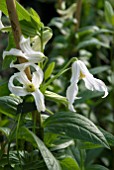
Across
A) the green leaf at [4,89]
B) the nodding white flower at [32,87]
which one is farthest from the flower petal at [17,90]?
the green leaf at [4,89]

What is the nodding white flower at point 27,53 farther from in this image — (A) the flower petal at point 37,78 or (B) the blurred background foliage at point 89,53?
(B) the blurred background foliage at point 89,53

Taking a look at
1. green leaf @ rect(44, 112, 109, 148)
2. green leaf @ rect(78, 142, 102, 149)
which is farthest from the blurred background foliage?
green leaf @ rect(44, 112, 109, 148)

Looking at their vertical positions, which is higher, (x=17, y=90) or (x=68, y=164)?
(x=17, y=90)

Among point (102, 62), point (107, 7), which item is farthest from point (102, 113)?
point (107, 7)

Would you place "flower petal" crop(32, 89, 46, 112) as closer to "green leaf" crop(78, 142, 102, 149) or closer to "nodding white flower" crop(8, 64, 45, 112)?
"nodding white flower" crop(8, 64, 45, 112)

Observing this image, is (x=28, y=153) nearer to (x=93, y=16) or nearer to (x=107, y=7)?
(x=107, y=7)

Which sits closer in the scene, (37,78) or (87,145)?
(37,78)

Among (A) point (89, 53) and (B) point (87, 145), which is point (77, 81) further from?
(A) point (89, 53)

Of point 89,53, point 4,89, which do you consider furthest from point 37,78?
point 89,53
